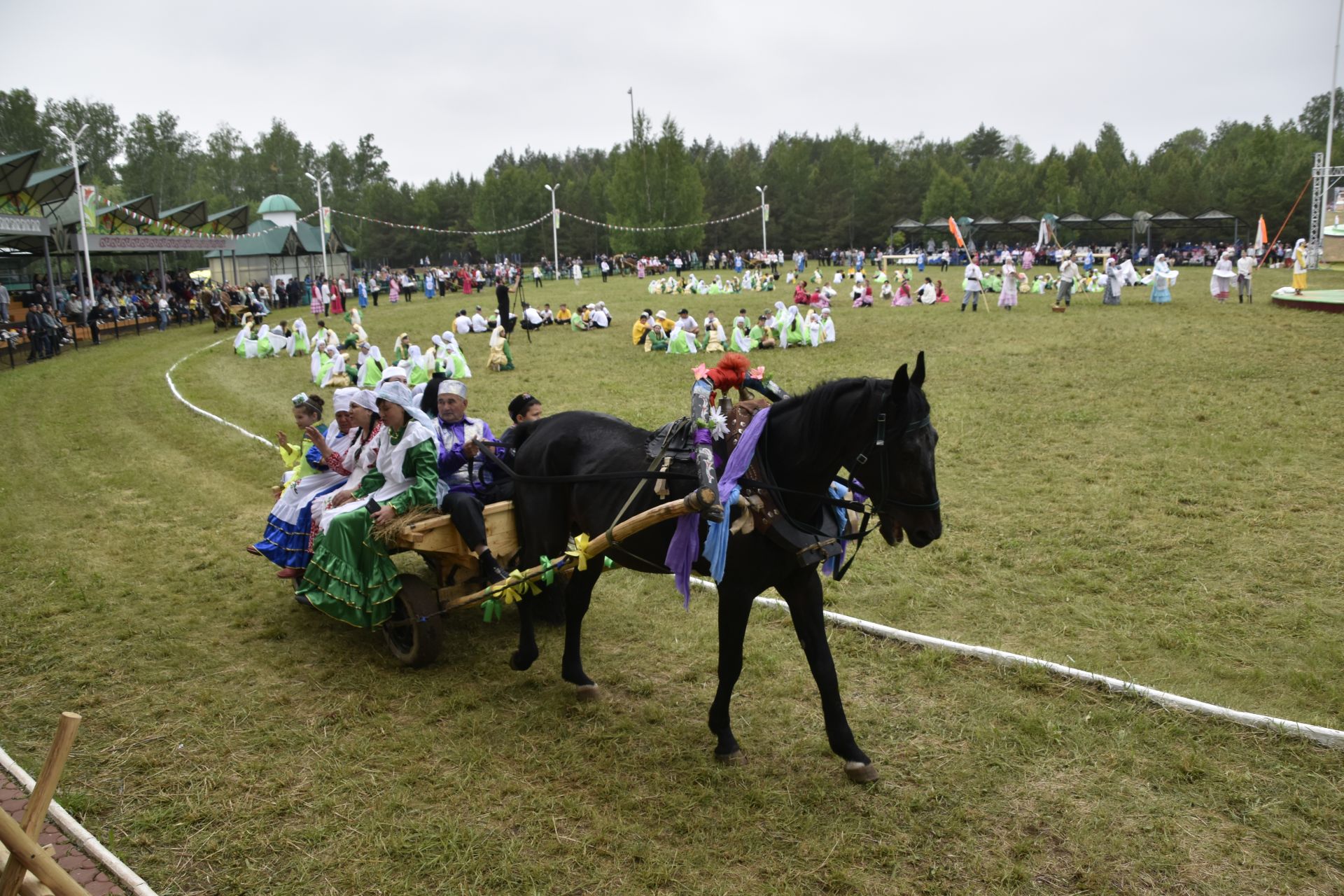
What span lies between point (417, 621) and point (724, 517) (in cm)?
261

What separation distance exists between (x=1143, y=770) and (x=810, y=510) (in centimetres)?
226

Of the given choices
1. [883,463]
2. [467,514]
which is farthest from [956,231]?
[883,463]

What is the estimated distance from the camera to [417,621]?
20.1 feet

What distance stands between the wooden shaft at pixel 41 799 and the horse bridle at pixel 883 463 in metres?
3.49

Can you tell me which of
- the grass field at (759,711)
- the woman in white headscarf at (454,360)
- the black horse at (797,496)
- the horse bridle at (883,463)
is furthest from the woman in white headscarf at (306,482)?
the woman in white headscarf at (454,360)

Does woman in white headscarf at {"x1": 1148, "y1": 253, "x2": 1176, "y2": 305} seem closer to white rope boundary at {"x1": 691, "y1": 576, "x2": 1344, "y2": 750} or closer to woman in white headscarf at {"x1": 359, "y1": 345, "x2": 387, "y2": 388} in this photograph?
woman in white headscarf at {"x1": 359, "y1": 345, "x2": 387, "y2": 388}

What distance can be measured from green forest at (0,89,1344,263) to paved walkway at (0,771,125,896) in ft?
207

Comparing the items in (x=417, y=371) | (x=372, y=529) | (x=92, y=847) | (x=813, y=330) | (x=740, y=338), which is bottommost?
(x=92, y=847)

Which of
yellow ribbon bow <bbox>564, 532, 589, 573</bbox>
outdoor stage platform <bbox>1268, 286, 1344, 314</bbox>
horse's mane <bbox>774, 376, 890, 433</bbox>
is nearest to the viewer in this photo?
horse's mane <bbox>774, 376, 890, 433</bbox>

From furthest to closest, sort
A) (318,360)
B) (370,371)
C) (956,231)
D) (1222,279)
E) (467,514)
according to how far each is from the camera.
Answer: (1222,279)
(956,231)
(318,360)
(370,371)
(467,514)

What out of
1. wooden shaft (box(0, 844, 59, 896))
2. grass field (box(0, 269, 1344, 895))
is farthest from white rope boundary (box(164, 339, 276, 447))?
wooden shaft (box(0, 844, 59, 896))

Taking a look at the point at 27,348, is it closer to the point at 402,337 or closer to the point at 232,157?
the point at 402,337

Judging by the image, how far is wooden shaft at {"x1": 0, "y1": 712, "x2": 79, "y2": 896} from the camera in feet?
8.25

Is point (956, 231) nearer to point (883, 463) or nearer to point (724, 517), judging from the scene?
point (883, 463)
